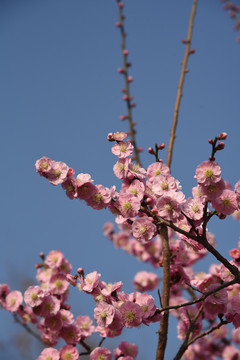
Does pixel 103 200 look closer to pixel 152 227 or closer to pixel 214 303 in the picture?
pixel 152 227

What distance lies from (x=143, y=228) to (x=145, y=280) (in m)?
3.17

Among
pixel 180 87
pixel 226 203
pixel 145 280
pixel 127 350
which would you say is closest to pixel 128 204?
pixel 226 203

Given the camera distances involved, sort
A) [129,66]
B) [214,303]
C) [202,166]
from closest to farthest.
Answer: [202,166] < [214,303] < [129,66]

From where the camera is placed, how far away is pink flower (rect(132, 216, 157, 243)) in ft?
7.07

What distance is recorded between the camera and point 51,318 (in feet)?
9.89

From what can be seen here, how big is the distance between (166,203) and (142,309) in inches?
25.9

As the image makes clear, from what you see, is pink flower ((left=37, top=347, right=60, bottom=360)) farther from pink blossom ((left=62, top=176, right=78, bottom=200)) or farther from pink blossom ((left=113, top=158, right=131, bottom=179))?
pink blossom ((left=113, top=158, right=131, bottom=179))

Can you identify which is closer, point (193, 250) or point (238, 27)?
point (193, 250)

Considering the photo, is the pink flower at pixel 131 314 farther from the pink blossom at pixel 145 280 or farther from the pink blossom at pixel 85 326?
the pink blossom at pixel 145 280

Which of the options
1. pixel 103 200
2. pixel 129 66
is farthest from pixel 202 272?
pixel 129 66

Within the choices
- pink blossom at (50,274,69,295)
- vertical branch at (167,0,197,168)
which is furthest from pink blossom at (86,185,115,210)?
pink blossom at (50,274,69,295)

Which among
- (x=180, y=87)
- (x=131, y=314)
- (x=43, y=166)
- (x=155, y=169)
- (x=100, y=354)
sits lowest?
(x=100, y=354)

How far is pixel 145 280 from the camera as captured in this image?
5.13 meters

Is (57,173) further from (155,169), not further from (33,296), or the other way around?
(33,296)
